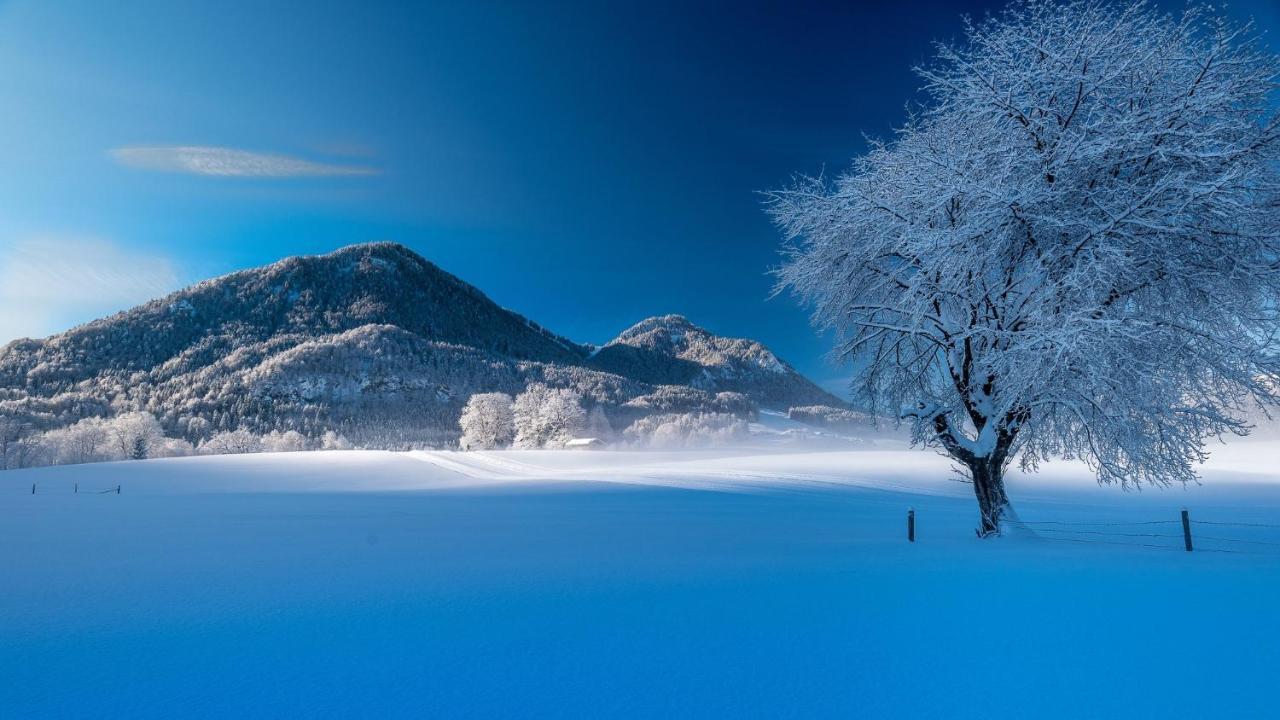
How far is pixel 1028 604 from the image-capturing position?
759cm

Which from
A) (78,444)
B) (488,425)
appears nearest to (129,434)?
(78,444)

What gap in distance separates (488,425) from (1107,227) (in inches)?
3374

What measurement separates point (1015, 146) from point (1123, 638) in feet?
27.9

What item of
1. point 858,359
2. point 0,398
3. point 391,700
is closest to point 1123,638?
point 391,700

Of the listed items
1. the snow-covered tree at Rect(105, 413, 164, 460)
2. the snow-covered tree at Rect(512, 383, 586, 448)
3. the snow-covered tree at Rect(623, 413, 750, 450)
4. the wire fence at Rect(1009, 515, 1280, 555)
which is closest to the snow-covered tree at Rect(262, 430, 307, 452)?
the snow-covered tree at Rect(105, 413, 164, 460)

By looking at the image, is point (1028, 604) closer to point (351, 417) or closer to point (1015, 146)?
point (1015, 146)

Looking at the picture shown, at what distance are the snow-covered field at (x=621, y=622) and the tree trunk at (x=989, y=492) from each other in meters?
0.52

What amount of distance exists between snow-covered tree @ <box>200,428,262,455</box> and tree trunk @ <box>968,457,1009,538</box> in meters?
121

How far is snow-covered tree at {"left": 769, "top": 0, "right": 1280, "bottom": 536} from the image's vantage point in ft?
34.5

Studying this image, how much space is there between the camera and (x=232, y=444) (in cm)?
11900

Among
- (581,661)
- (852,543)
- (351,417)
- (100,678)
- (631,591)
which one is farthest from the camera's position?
(351,417)

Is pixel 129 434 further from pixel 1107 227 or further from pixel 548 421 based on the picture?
pixel 1107 227

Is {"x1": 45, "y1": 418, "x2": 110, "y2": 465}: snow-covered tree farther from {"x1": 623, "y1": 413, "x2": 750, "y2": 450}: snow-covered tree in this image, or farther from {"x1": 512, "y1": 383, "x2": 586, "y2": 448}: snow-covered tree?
{"x1": 623, "y1": 413, "x2": 750, "y2": 450}: snow-covered tree

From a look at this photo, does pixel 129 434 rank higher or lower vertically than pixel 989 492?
lower
